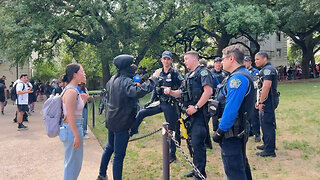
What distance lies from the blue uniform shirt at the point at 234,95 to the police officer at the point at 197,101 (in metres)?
1.14

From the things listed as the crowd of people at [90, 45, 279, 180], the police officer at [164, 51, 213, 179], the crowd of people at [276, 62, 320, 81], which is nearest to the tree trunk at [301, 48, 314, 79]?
the crowd of people at [276, 62, 320, 81]

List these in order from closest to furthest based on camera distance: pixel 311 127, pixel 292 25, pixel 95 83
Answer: pixel 311 127
pixel 292 25
pixel 95 83

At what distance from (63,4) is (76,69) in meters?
15.8

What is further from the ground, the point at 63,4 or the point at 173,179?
the point at 63,4

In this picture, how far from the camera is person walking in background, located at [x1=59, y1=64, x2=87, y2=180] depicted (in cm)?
388

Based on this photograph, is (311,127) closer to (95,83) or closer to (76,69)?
(76,69)

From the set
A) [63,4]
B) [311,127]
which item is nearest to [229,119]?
[311,127]

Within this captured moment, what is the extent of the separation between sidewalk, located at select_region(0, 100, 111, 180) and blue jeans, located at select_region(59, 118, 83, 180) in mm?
1304

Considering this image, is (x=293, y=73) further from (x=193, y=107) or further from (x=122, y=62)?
(x=122, y=62)

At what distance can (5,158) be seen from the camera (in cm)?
668

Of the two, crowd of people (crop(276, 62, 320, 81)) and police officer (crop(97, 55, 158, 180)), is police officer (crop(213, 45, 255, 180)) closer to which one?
police officer (crop(97, 55, 158, 180))

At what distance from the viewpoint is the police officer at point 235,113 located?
3.45 metres

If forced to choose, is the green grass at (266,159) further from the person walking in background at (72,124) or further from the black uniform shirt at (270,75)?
the person walking in background at (72,124)

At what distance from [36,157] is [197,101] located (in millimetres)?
3942
